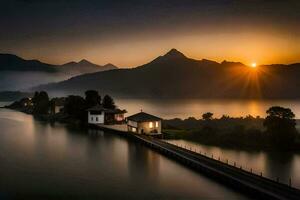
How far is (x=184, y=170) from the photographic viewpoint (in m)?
32.9

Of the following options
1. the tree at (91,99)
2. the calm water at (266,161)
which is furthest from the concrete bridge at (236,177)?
the tree at (91,99)

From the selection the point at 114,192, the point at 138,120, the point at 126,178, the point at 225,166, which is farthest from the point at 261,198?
the point at 138,120

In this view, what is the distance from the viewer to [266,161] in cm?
3719

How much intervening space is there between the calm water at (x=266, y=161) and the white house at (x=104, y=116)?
81.3 ft

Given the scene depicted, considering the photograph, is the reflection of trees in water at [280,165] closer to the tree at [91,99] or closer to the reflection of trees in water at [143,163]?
the reflection of trees in water at [143,163]

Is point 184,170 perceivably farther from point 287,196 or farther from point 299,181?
point 287,196

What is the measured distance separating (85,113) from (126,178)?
137 feet

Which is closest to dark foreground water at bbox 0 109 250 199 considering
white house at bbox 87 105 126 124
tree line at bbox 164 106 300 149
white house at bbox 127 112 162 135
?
white house at bbox 127 112 162 135

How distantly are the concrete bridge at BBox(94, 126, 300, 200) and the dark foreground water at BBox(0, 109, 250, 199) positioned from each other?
0.62 metres

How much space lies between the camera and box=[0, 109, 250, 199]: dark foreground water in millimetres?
26656

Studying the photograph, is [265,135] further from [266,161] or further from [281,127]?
[266,161]

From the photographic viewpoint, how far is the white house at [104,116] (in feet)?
219

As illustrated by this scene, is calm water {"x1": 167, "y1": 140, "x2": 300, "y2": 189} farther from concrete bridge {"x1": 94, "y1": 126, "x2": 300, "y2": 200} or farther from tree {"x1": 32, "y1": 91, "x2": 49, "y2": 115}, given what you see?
tree {"x1": 32, "y1": 91, "x2": 49, "y2": 115}

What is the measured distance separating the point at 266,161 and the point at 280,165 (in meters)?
1.72
